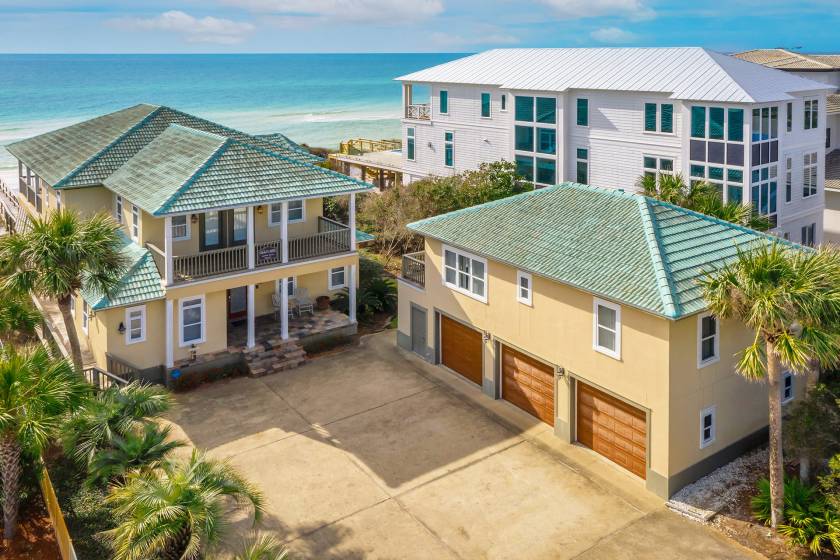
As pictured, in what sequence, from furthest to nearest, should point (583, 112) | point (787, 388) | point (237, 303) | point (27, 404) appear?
point (583, 112) < point (237, 303) < point (787, 388) < point (27, 404)

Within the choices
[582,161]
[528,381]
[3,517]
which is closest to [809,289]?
[528,381]

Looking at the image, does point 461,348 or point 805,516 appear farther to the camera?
point 461,348

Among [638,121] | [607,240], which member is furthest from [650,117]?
[607,240]

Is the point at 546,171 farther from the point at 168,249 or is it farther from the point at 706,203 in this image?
the point at 168,249

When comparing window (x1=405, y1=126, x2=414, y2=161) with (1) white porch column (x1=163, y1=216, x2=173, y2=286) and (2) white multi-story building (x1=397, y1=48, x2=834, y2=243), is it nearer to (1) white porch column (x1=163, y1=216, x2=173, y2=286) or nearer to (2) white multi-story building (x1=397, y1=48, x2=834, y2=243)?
(2) white multi-story building (x1=397, y1=48, x2=834, y2=243)

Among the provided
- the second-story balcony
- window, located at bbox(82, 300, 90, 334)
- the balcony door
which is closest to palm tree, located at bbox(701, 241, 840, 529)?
the second-story balcony

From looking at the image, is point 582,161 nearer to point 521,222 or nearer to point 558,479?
point 521,222
